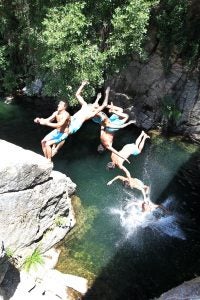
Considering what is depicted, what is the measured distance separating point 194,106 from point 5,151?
10827mm

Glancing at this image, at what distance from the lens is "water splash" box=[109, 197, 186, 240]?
13430mm

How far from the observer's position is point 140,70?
19891mm

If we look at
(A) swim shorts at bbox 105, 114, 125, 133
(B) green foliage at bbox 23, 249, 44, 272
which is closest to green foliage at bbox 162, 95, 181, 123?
(A) swim shorts at bbox 105, 114, 125, 133

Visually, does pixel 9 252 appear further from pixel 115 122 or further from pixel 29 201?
pixel 115 122

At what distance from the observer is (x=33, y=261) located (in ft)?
37.8

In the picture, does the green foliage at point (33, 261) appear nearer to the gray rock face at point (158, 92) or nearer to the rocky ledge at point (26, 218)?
the rocky ledge at point (26, 218)

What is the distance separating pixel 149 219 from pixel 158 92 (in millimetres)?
7725

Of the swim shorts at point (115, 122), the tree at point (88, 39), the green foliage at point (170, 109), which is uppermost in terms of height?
the tree at point (88, 39)

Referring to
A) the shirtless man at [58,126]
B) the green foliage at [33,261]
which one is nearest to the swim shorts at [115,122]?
the shirtless man at [58,126]

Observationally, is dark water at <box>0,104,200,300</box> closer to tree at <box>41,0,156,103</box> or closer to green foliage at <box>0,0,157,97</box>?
green foliage at <box>0,0,157,97</box>

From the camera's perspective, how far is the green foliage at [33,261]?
11375mm

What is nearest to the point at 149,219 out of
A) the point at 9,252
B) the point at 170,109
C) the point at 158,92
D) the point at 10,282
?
the point at 9,252

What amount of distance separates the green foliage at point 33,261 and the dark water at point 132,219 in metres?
0.63

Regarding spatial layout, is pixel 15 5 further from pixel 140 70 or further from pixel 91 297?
pixel 91 297
